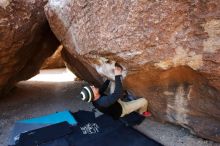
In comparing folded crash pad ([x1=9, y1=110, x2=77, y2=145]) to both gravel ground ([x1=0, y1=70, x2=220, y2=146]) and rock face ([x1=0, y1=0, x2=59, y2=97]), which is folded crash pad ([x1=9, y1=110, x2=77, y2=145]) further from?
rock face ([x1=0, y1=0, x2=59, y2=97])

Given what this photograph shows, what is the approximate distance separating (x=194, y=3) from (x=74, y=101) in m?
3.20

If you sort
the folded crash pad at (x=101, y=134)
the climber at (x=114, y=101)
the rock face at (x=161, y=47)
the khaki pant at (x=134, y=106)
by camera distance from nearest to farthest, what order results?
the rock face at (x=161, y=47), the climber at (x=114, y=101), the folded crash pad at (x=101, y=134), the khaki pant at (x=134, y=106)

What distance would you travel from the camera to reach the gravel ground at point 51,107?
3927 mm

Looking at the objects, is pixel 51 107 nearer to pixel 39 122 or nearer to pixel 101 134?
pixel 39 122

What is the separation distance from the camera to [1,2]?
13.1 feet

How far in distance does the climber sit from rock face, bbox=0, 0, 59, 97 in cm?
137

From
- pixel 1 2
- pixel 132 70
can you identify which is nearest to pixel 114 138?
pixel 132 70

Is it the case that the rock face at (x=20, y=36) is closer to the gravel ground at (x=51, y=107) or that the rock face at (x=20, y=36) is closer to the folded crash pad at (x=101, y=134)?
the gravel ground at (x=51, y=107)

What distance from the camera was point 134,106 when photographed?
13.7 ft

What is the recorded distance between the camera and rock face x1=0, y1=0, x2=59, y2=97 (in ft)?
13.7

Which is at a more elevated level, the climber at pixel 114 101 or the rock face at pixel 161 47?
the rock face at pixel 161 47

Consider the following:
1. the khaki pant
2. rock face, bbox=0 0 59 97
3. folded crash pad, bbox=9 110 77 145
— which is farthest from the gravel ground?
rock face, bbox=0 0 59 97

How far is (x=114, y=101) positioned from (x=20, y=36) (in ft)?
6.19

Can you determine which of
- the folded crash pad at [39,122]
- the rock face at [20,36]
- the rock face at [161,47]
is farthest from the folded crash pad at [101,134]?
the rock face at [20,36]
